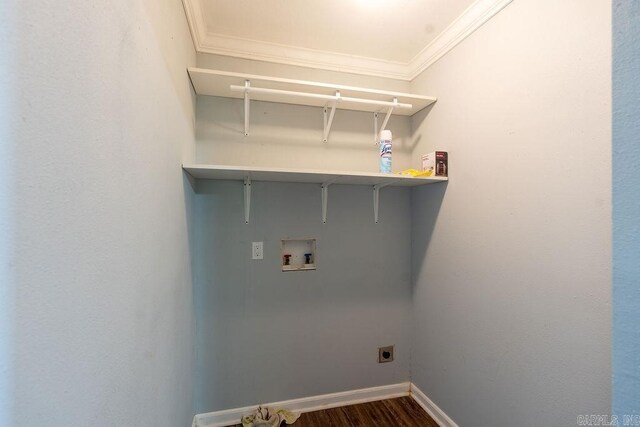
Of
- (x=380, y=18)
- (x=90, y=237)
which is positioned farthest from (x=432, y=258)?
(x=90, y=237)

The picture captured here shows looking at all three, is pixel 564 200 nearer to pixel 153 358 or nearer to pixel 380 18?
pixel 380 18

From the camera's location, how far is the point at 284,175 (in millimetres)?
1524

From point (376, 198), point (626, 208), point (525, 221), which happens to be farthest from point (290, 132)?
point (626, 208)

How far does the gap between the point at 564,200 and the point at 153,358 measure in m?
1.61

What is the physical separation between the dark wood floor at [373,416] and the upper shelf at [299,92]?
79.2 inches

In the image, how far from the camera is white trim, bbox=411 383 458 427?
5.32 feet

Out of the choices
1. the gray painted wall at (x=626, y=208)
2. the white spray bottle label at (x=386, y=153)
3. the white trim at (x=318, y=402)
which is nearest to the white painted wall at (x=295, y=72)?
the white spray bottle label at (x=386, y=153)

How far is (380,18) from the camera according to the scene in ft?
4.89

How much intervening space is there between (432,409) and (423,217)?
49.4 inches

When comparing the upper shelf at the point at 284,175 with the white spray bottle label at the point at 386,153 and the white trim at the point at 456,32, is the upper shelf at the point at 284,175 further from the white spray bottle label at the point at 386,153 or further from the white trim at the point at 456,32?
the white trim at the point at 456,32

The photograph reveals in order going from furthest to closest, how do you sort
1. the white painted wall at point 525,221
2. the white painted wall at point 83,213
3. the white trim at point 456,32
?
the white trim at point 456,32
the white painted wall at point 525,221
the white painted wall at point 83,213

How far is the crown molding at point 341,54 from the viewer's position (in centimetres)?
138

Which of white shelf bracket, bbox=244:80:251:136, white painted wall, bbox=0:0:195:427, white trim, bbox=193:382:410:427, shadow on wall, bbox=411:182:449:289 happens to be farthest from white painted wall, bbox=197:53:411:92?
white trim, bbox=193:382:410:427

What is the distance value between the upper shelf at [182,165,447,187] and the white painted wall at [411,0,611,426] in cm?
34
